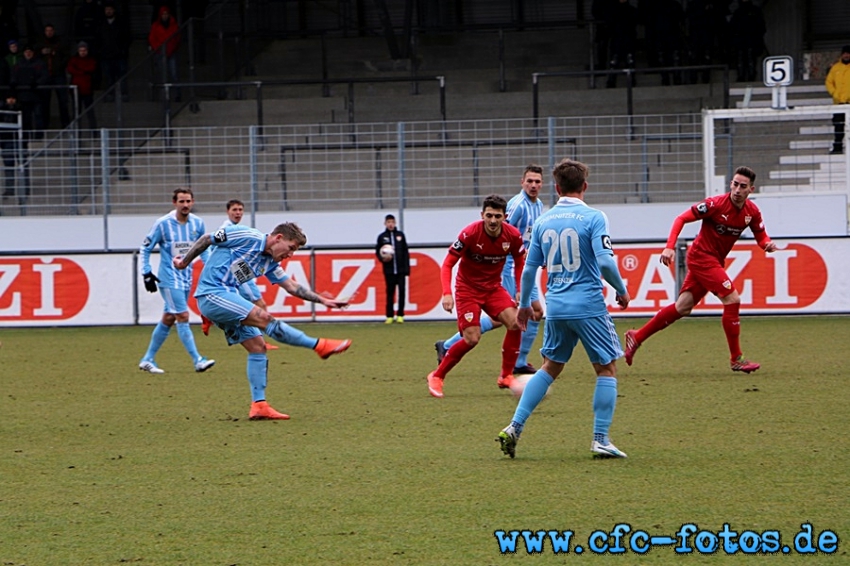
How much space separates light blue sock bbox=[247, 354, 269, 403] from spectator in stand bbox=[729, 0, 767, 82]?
1950 centimetres

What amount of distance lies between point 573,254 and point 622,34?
68.5 ft

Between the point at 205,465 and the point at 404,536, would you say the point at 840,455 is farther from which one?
the point at 205,465

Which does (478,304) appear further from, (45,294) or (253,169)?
(253,169)

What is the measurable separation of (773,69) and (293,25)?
15.1 m

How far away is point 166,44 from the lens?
2794 centimetres

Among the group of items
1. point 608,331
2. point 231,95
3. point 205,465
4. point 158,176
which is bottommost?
point 205,465

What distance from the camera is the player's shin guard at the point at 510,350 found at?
37.9 feet

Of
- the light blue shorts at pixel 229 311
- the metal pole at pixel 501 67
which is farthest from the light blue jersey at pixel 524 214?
the metal pole at pixel 501 67

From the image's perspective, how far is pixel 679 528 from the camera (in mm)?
6023

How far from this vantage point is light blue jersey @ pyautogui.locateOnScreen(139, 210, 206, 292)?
14297 millimetres

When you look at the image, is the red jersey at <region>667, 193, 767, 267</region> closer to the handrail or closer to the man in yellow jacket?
the man in yellow jacket

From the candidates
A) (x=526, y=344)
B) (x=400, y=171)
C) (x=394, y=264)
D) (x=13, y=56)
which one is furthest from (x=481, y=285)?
(x=13, y=56)

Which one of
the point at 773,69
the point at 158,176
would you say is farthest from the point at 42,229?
the point at 773,69

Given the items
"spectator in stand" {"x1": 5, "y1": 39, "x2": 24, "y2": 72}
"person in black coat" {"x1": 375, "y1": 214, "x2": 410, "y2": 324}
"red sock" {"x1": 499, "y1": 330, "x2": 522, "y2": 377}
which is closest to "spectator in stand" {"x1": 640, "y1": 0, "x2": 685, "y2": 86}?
"person in black coat" {"x1": 375, "y1": 214, "x2": 410, "y2": 324}
